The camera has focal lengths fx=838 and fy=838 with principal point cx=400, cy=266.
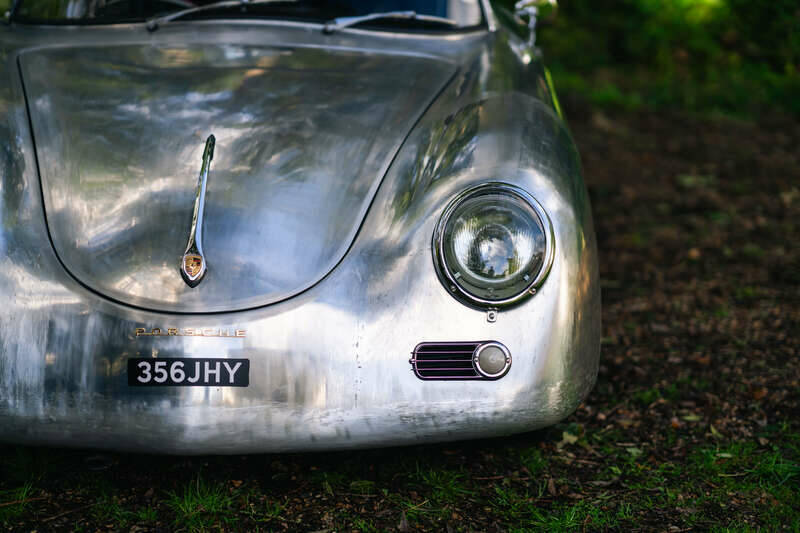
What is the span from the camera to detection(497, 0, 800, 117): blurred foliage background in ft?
24.5

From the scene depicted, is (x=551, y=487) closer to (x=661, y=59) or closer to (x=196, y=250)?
(x=196, y=250)

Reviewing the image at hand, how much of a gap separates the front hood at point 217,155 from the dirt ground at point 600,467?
0.61 metres

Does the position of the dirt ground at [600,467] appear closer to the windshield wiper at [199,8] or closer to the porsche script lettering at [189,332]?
the porsche script lettering at [189,332]

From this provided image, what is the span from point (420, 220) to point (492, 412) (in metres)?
0.51

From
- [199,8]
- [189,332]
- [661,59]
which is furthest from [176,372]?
[661,59]

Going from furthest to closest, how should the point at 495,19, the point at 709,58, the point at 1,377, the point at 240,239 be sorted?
the point at 709,58
the point at 495,19
the point at 240,239
the point at 1,377

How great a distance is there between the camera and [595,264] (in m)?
2.20

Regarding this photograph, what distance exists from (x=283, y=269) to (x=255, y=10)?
4.39 ft

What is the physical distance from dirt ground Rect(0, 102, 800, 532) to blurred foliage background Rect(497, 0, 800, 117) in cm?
358

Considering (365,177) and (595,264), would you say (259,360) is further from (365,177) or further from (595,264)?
(595,264)

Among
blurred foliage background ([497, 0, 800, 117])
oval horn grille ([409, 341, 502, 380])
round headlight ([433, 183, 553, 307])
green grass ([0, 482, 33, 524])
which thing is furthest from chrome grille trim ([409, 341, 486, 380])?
blurred foliage background ([497, 0, 800, 117])

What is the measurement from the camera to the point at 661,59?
8852 millimetres

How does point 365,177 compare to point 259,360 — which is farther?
point 365,177

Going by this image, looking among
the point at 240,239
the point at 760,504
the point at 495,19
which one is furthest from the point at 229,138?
the point at 760,504
